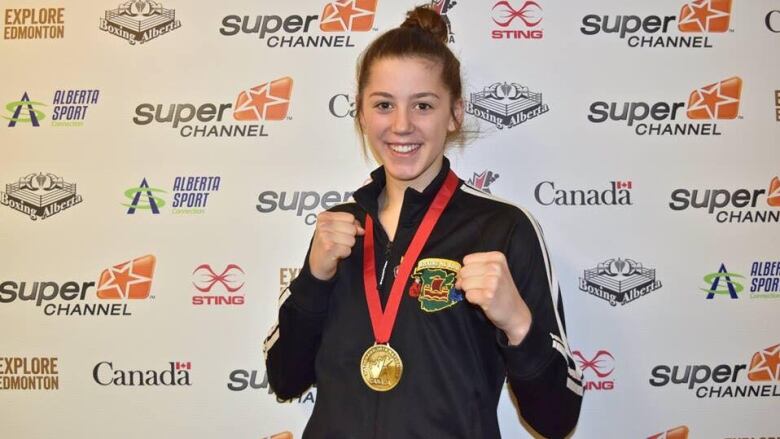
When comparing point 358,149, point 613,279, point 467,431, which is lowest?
point 467,431

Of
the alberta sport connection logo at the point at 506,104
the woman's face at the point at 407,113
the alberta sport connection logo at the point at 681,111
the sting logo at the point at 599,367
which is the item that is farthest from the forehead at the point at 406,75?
the sting logo at the point at 599,367

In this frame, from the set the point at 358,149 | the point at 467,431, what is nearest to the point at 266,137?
the point at 358,149

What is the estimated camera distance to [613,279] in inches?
80.9

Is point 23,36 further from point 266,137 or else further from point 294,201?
point 294,201

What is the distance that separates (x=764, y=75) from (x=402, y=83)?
4.30 feet

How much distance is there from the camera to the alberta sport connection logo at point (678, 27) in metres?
2.06

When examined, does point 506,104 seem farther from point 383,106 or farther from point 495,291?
point 495,291

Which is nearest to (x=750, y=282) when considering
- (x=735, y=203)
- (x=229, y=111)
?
(x=735, y=203)

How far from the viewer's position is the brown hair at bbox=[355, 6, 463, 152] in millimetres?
1471

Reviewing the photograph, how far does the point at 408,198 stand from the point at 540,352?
44cm

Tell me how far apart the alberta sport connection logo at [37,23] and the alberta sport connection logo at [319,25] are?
59 centimetres

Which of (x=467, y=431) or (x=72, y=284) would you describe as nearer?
(x=467, y=431)

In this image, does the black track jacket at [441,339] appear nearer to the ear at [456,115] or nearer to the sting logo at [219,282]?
the ear at [456,115]

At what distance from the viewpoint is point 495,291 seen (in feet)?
3.95
